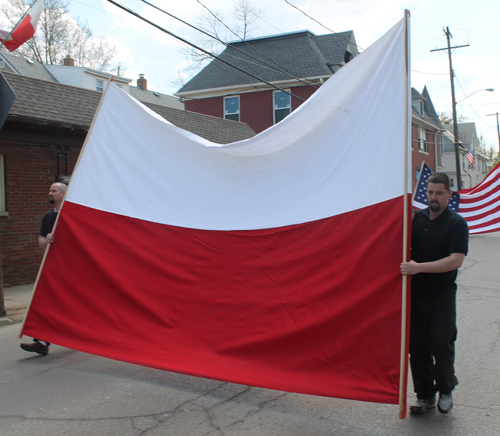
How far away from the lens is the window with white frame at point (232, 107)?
2994 cm

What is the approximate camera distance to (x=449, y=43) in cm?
3381

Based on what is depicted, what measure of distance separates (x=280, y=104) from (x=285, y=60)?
262cm

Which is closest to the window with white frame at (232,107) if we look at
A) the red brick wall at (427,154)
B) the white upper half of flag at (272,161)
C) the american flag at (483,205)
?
the red brick wall at (427,154)

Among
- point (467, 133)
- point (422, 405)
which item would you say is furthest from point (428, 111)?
point (422, 405)

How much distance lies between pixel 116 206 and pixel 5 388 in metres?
2.00

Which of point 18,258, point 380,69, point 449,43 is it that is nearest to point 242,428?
point 380,69

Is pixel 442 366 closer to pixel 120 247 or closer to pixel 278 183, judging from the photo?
pixel 278 183

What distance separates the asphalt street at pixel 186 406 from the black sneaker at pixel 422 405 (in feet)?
0.17

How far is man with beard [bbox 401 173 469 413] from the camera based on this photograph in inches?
150

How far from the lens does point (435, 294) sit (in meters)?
3.91

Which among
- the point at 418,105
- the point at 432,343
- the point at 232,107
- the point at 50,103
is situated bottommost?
the point at 432,343

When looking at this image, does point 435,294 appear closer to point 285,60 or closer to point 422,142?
point 285,60

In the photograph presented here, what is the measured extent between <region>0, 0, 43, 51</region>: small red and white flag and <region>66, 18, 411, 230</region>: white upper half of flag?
11.4 feet

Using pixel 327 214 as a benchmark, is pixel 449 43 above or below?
above
